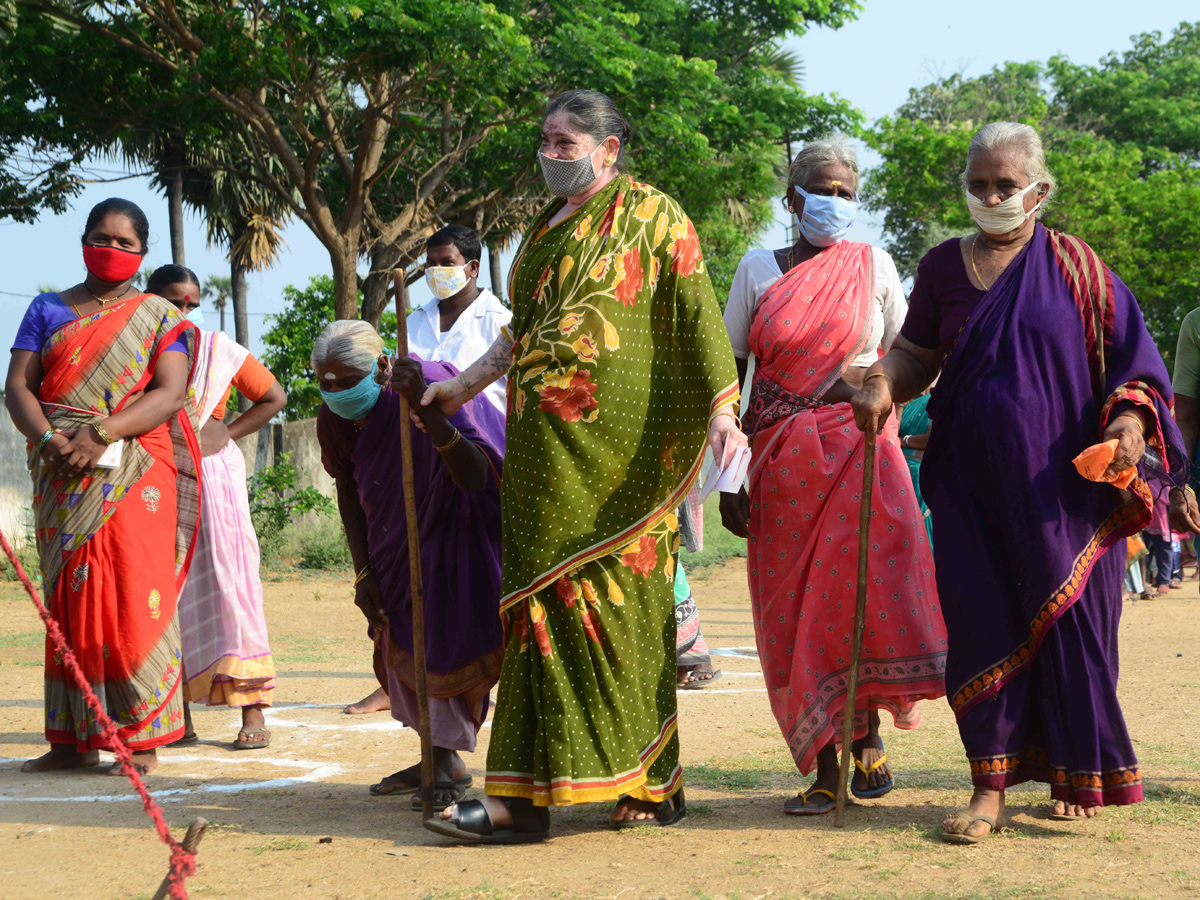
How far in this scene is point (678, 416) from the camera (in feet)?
13.5

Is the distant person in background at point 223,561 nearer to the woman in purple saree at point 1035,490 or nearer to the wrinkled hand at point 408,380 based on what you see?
the wrinkled hand at point 408,380

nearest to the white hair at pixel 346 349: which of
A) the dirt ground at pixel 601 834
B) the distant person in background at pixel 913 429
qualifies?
the dirt ground at pixel 601 834

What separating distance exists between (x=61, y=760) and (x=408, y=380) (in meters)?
2.40

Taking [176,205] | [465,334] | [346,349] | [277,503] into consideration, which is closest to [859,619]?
[346,349]

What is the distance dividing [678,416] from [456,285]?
9.11 ft

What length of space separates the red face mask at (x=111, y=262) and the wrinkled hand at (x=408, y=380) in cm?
170

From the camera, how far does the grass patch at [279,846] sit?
12.4 ft

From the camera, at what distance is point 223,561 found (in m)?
6.15

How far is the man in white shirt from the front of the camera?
6.51m

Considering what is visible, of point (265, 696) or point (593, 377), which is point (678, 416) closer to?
point (593, 377)

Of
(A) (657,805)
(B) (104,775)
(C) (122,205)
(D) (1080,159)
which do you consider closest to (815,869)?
(A) (657,805)

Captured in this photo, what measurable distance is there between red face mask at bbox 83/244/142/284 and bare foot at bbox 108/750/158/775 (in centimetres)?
198

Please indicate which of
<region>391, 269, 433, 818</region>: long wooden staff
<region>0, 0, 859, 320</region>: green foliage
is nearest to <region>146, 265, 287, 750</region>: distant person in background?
<region>391, 269, 433, 818</region>: long wooden staff

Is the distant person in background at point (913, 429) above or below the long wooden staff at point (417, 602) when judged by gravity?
above
